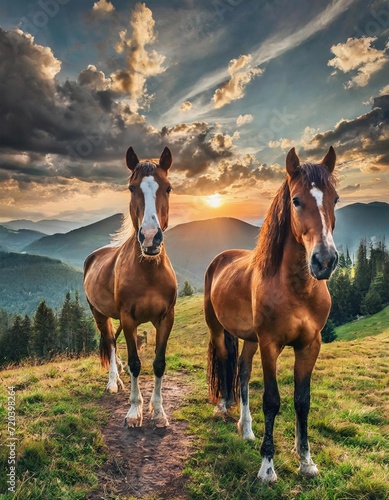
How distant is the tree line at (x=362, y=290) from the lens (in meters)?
63.3

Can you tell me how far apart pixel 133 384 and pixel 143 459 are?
1.34 m

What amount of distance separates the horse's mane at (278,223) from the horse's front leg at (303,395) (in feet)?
3.70

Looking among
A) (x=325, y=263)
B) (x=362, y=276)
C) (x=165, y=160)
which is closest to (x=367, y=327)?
(x=362, y=276)

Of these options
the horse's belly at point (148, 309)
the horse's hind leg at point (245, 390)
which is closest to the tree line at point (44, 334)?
the horse's belly at point (148, 309)

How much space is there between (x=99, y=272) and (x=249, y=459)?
183 inches

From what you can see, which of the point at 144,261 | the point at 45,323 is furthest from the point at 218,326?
the point at 45,323

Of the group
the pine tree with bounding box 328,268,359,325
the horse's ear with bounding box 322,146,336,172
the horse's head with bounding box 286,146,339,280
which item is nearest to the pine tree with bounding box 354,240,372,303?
the pine tree with bounding box 328,268,359,325

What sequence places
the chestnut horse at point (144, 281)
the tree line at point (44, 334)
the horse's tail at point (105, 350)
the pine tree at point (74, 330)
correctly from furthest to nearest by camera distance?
the pine tree at point (74, 330)
the tree line at point (44, 334)
the horse's tail at point (105, 350)
the chestnut horse at point (144, 281)

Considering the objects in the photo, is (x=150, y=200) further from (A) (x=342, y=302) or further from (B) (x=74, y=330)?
(A) (x=342, y=302)

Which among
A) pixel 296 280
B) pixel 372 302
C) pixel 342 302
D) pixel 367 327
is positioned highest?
pixel 296 280

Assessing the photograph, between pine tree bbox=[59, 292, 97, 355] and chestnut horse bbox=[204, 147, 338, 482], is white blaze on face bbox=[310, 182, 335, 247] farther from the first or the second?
pine tree bbox=[59, 292, 97, 355]

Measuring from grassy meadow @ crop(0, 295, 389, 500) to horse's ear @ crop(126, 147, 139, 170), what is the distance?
4.17m

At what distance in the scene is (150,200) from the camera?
4.81 meters

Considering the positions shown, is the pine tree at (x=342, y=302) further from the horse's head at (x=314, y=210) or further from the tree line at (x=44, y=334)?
the horse's head at (x=314, y=210)
